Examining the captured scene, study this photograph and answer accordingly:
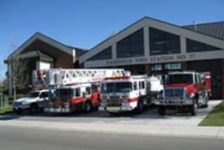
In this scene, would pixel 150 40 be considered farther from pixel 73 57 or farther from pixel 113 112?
pixel 113 112

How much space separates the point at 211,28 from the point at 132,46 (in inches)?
337

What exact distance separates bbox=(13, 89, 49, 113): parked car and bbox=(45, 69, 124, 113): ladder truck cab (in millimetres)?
3055

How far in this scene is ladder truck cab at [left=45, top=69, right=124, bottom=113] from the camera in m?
32.1

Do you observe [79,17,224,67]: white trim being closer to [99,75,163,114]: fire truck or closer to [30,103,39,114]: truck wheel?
[30,103,39,114]: truck wheel

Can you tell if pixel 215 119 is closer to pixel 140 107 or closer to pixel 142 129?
pixel 142 129

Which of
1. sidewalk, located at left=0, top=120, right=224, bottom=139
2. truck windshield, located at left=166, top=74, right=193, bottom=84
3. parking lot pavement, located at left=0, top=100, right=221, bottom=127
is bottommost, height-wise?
sidewalk, located at left=0, top=120, right=224, bottom=139

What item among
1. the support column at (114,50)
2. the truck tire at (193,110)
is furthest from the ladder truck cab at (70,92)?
the support column at (114,50)

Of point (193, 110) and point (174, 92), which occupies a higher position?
point (174, 92)

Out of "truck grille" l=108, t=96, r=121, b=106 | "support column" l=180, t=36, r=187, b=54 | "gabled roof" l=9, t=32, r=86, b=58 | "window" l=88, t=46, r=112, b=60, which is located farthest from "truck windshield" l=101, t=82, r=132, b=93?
"gabled roof" l=9, t=32, r=86, b=58

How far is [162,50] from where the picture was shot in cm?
4306

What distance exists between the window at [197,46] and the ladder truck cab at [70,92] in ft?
37.7

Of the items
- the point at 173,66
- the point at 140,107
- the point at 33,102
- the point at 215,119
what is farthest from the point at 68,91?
the point at 173,66

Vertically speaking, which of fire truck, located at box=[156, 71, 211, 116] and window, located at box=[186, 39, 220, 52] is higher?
window, located at box=[186, 39, 220, 52]

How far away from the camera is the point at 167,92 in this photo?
92.2 feet
